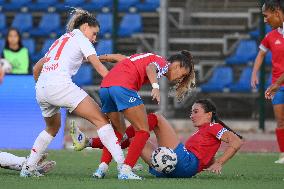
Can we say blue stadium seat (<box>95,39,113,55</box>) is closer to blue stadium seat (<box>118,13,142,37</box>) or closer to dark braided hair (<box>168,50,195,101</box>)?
blue stadium seat (<box>118,13,142,37</box>)

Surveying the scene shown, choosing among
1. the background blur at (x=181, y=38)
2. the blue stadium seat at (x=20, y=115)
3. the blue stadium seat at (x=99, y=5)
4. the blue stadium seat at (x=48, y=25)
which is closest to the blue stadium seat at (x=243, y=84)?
the background blur at (x=181, y=38)

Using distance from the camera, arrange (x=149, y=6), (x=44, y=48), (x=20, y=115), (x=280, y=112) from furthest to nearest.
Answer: (x=149, y=6)
(x=44, y=48)
(x=20, y=115)
(x=280, y=112)

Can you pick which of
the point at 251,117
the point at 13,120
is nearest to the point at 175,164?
the point at 13,120

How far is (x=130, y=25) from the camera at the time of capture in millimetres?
20672

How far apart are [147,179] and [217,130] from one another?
914mm

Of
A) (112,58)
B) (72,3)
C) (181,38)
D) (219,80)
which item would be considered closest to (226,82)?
(219,80)

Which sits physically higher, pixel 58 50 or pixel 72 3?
pixel 58 50

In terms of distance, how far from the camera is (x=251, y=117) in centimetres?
1927

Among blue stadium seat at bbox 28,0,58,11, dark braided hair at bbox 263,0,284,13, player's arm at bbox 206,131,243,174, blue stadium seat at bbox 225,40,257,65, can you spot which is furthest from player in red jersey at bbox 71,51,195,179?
blue stadium seat at bbox 28,0,58,11

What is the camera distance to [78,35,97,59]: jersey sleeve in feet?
32.3

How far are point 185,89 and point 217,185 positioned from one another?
4.19 ft

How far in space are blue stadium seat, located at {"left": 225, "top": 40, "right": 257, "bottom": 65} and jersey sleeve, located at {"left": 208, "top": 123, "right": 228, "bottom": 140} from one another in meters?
9.79

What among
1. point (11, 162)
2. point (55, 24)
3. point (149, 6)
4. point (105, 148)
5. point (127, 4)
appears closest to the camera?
point (105, 148)

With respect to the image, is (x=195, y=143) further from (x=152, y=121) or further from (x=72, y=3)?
(x=72, y=3)
